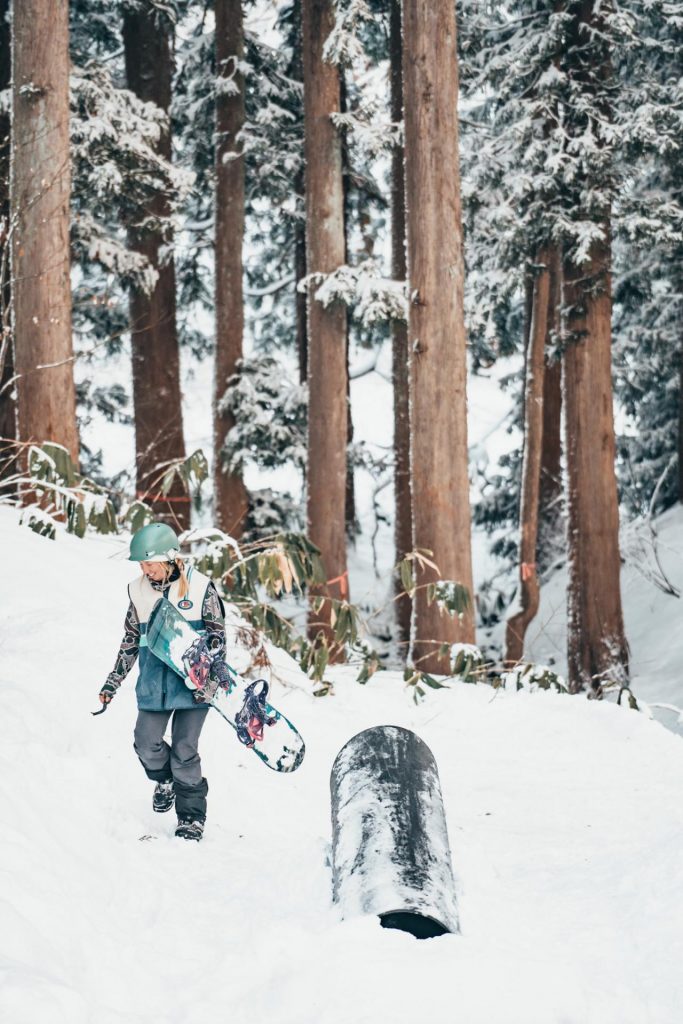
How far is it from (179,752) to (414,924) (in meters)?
1.60

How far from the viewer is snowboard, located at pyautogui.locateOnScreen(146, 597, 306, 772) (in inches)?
189

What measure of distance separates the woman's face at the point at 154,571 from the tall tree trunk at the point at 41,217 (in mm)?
4622

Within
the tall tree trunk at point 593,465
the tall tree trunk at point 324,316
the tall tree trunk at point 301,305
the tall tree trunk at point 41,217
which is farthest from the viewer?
the tall tree trunk at point 301,305

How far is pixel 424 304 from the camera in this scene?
30.4 feet

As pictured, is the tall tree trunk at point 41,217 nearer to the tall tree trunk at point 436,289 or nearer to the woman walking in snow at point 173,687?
the tall tree trunk at point 436,289

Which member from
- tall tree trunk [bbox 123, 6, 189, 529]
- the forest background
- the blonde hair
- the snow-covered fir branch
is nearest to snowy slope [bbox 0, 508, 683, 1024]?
the blonde hair

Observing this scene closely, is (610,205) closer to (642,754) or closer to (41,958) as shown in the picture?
(642,754)

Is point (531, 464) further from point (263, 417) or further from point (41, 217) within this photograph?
point (41, 217)

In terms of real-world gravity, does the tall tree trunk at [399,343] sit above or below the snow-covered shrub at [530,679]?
above

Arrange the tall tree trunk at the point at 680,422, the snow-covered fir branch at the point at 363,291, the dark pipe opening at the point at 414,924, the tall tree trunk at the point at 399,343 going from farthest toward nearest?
the tall tree trunk at the point at 680,422
the tall tree trunk at the point at 399,343
the snow-covered fir branch at the point at 363,291
the dark pipe opening at the point at 414,924

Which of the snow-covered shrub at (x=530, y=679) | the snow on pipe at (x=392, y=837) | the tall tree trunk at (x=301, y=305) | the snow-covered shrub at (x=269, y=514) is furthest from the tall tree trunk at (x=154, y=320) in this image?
the snow on pipe at (x=392, y=837)

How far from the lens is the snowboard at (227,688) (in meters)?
4.79

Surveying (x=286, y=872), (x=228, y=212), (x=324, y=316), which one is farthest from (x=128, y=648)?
(x=228, y=212)

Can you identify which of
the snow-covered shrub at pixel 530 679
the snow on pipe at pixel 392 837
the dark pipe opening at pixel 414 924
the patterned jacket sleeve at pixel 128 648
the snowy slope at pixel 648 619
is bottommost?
the snowy slope at pixel 648 619
